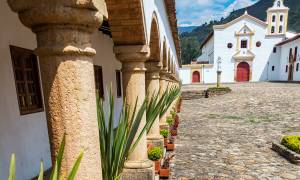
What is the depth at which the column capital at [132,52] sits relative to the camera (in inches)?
115

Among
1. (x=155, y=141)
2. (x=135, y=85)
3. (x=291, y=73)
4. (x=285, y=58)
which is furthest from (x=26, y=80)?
(x=285, y=58)

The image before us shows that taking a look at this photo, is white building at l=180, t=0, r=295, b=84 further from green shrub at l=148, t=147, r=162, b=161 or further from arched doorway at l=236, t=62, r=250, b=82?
green shrub at l=148, t=147, r=162, b=161

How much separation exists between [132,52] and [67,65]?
175cm

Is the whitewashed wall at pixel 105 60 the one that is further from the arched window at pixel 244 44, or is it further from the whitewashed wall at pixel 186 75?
the arched window at pixel 244 44

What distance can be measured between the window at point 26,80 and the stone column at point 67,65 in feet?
9.59

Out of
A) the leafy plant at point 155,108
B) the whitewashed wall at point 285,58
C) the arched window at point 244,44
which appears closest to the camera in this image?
the leafy plant at point 155,108

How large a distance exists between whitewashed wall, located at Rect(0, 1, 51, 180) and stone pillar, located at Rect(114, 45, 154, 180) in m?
1.92

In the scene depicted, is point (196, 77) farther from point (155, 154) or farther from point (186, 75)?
point (155, 154)

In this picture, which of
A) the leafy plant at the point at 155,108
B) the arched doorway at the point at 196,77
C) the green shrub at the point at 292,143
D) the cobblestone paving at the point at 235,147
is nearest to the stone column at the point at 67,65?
the leafy plant at the point at 155,108

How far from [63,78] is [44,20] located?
0.35 m

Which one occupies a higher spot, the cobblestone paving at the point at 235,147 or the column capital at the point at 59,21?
the column capital at the point at 59,21

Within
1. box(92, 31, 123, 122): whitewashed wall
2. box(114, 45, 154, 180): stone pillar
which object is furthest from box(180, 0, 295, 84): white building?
box(114, 45, 154, 180): stone pillar

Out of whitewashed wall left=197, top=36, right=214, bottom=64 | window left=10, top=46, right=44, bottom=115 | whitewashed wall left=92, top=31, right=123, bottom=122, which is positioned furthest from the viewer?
whitewashed wall left=197, top=36, right=214, bottom=64

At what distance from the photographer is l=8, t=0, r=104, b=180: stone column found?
1.15 m
